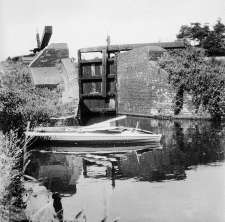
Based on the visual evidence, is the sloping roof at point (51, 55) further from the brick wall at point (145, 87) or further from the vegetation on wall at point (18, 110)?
the vegetation on wall at point (18, 110)

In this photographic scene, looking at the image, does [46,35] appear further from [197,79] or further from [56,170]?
[56,170]

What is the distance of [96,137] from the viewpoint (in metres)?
11.8

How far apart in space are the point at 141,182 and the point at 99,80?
42.5 ft

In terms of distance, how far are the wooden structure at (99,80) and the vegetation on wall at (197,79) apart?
368cm

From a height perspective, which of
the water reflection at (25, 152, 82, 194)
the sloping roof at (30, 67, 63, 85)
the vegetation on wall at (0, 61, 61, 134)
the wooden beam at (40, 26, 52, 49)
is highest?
the wooden beam at (40, 26, 52, 49)

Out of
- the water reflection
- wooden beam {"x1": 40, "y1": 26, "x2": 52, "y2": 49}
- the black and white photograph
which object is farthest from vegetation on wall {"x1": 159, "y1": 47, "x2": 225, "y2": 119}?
wooden beam {"x1": 40, "y1": 26, "x2": 52, "y2": 49}

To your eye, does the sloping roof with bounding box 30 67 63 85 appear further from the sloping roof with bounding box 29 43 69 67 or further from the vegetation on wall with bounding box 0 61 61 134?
the vegetation on wall with bounding box 0 61 61 134

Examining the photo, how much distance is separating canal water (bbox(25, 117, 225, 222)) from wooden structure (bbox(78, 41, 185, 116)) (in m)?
8.48

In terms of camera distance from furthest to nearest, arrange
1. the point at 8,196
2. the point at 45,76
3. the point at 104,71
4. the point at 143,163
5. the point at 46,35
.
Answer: the point at 46,35, the point at 104,71, the point at 45,76, the point at 143,163, the point at 8,196

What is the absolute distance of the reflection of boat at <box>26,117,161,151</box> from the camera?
1176 centimetres

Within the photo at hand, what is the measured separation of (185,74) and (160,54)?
1.81 m

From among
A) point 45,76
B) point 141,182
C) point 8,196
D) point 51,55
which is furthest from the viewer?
point 51,55

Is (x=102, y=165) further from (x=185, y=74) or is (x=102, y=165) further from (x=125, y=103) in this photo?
(x=125, y=103)

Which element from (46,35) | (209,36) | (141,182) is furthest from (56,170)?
(209,36)
